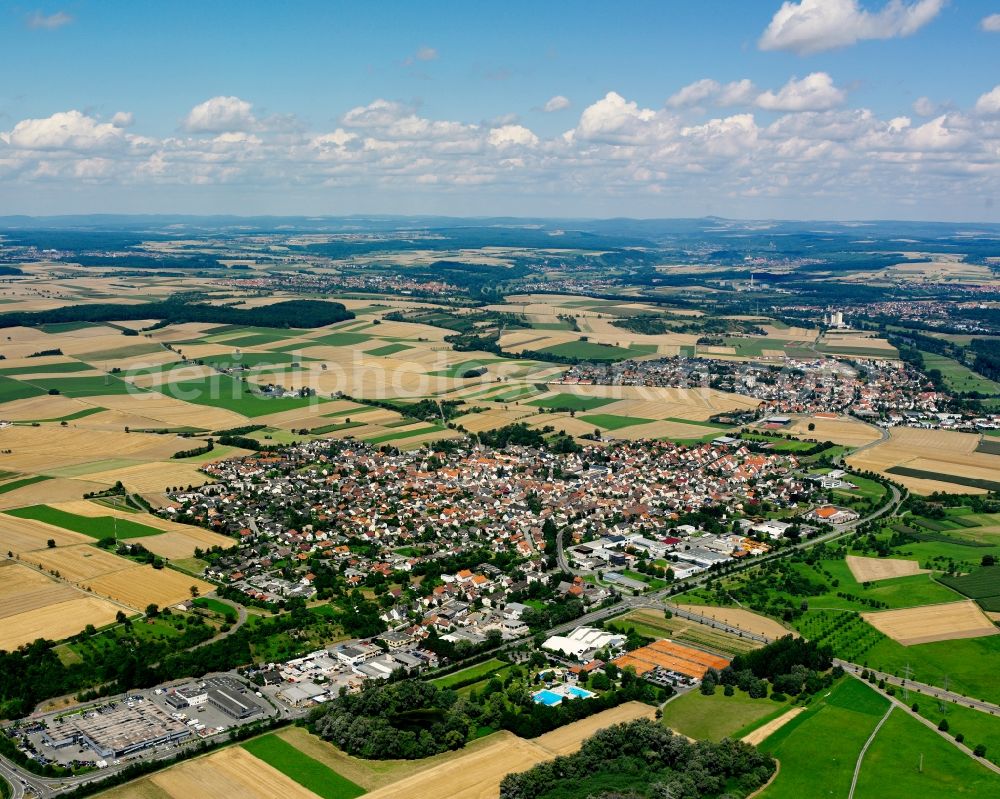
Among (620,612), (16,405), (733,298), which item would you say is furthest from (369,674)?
(733,298)

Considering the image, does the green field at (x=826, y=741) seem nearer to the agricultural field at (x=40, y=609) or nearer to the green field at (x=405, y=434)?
the agricultural field at (x=40, y=609)

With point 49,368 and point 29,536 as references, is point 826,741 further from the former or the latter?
point 49,368

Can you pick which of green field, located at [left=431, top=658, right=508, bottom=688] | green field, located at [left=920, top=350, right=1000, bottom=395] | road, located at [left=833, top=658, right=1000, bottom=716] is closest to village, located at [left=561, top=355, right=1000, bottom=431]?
green field, located at [left=920, top=350, right=1000, bottom=395]

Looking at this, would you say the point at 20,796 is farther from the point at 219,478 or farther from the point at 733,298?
the point at 733,298

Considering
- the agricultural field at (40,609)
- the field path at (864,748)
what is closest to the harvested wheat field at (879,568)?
the field path at (864,748)

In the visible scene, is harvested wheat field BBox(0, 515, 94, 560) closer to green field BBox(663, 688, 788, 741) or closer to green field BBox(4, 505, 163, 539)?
green field BBox(4, 505, 163, 539)

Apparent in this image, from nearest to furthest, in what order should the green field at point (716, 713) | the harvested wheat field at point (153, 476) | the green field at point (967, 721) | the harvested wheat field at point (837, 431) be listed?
the green field at point (967, 721) < the green field at point (716, 713) < the harvested wheat field at point (153, 476) < the harvested wheat field at point (837, 431)
